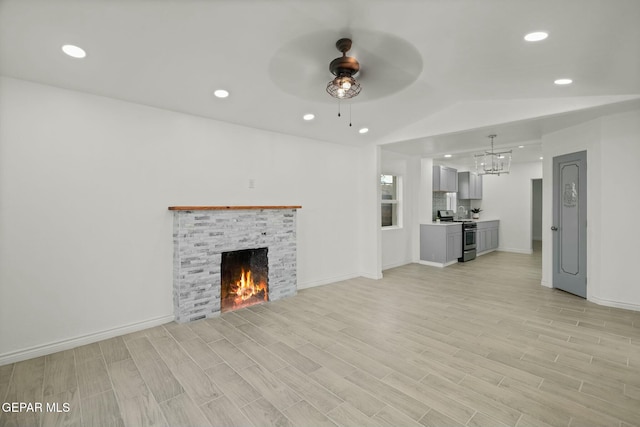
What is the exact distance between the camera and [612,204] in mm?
3951

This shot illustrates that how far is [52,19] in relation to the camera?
2.12 meters

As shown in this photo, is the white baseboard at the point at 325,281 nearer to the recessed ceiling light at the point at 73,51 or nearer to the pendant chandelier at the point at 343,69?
the pendant chandelier at the point at 343,69

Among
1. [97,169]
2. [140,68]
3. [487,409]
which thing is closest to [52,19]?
[140,68]

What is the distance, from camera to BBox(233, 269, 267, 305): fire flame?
4193 millimetres

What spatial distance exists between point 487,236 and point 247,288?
7119 millimetres

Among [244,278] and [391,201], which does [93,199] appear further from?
[391,201]

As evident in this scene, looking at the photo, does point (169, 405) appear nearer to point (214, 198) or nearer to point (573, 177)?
point (214, 198)

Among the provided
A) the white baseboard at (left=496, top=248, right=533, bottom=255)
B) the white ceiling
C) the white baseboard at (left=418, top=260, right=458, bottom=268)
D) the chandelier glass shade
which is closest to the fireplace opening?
the white ceiling

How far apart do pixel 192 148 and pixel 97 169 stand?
1.02 meters

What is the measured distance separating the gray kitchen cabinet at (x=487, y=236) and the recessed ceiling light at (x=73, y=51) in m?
8.38

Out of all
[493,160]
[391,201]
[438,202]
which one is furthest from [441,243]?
[493,160]

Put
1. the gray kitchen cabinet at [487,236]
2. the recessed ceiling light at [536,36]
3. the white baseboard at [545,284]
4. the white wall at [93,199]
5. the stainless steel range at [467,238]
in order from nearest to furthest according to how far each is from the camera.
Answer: the recessed ceiling light at [536,36] → the white wall at [93,199] → the white baseboard at [545,284] → the stainless steel range at [467,238] → the gray kitchen cabinet at [487,236]

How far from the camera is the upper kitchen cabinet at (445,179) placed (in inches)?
305

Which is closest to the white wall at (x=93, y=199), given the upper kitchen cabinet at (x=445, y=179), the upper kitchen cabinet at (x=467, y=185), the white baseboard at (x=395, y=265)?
the white baseboard at (x=395, y=265)
